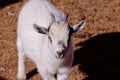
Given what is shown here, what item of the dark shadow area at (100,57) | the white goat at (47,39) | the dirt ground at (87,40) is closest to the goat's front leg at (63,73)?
the white goat at (47,39)

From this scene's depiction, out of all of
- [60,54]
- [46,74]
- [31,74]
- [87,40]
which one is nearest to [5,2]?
[87,40]

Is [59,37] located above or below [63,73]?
above

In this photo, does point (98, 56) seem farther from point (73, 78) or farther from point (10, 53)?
point (10, 53)

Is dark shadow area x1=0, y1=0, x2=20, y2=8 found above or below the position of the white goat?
below

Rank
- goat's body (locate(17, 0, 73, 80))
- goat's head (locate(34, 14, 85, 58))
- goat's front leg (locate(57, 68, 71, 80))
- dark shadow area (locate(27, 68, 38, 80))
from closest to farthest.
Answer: goat's head (locate(34, 14, 85, 58)), goat's body (locate(17, 0, 73, 80)), goat's front leg (locate(57, 68, 71, 80)), dark shadow area (locate(27, 68, 38, 80))

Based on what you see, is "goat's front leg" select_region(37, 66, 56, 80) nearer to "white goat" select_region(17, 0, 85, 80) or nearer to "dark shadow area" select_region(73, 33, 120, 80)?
"white goat" select_region(17, 0, 85, 80)

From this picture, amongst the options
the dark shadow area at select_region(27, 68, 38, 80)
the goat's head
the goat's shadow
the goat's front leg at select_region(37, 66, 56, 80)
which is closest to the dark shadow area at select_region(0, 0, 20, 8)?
the goat's shadow

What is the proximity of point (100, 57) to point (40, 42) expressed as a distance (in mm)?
2826

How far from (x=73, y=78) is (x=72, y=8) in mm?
3909

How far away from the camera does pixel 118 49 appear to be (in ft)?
33.0

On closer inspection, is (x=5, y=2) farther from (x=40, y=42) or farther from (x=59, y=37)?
(x=59, y=37)

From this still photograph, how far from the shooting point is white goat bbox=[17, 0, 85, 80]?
646 centimetres

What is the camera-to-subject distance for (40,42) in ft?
24.0

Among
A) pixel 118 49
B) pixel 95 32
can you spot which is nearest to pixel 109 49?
pixel 118 49
